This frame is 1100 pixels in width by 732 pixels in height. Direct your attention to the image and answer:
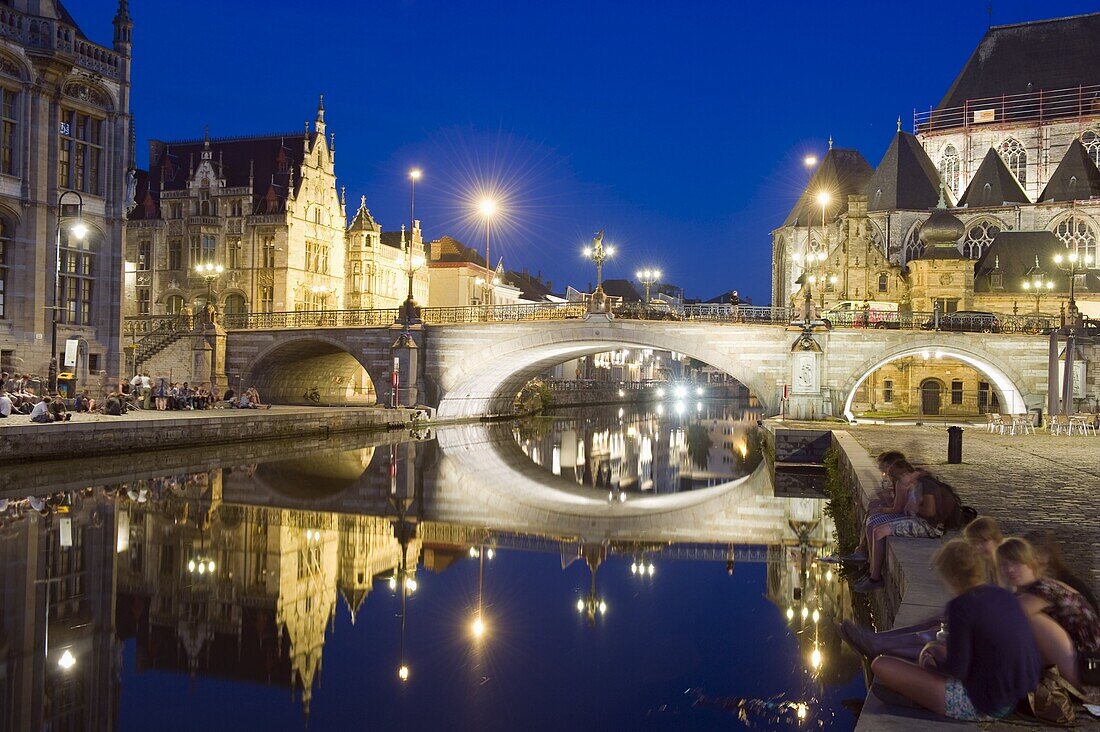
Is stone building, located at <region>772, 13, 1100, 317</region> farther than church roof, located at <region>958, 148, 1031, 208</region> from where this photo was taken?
No

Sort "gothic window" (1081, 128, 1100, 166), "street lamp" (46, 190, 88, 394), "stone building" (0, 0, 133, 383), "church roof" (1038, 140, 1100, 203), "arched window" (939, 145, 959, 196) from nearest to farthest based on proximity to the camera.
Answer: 1. "street lamp" (46, 190, 88, 394)
2. "stone building" (0, 0, 133, 383)
3. "church roof" (1038, 140, 1100, 203)
4. "gothic window" (1081, 128, 1100, 166)
5. "arched window" (939, 145, 959, 196)

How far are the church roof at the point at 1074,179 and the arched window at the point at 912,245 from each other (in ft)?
25.1

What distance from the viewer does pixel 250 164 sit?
57938 millimetres

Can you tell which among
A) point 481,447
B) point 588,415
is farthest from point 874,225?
point 481,447

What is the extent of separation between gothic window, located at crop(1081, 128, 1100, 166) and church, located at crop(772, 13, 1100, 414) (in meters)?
0.08

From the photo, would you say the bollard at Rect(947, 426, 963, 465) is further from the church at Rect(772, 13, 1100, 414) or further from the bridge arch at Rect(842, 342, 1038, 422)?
the church at Rect(772, 13, 1100, 414)

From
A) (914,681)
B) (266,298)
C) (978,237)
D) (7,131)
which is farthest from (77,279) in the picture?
(978,237)

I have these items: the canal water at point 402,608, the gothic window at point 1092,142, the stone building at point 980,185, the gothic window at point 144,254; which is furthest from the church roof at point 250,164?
the gothic window at point 1092,142

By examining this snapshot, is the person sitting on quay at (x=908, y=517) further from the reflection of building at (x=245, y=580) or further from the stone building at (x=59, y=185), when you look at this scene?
the stone building at (x=59, y=185)

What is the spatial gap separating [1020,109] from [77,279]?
55984mm

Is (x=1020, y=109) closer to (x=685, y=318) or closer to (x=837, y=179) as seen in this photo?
(x=837, y=179)

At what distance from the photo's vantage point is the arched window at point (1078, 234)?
5588cm

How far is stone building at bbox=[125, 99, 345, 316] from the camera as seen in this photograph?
55875 millimetres

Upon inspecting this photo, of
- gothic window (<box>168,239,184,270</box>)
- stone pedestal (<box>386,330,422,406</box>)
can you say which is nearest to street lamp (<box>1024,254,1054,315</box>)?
stone pedestal (<box>386,330,422,406</box>)
